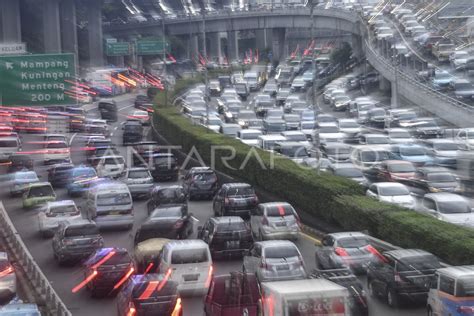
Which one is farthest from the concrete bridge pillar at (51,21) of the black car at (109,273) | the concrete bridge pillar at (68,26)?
the black car at (109,273)

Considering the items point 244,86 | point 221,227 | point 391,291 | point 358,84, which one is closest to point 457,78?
point 358,84

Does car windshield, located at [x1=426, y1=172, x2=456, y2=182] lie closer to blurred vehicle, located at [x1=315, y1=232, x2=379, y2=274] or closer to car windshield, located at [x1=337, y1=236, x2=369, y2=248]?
blurred vehicle, located at [x1=315, y1=232, x2=379, y2=274]

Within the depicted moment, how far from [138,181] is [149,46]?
51282 mm

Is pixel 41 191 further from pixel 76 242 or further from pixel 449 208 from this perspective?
pixel 449 208

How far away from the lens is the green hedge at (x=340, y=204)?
62.7 ft

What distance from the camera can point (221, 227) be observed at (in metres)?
22.0

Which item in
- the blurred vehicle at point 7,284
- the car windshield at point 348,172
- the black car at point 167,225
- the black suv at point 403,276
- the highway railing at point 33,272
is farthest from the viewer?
the car windshield at point 348,172

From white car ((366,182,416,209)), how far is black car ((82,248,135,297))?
994cm

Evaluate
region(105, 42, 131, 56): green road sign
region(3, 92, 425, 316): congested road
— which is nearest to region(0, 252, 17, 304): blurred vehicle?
region(3, 92, 425, 316): congested road

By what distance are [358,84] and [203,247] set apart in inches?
2446

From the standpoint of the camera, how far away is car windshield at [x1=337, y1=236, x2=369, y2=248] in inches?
787

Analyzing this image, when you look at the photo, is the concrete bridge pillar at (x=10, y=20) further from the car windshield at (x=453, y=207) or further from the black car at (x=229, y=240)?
the black car at (x=229, y=240)

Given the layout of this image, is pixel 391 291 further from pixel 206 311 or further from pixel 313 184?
pixel 313 184

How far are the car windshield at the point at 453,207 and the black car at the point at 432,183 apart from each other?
16.6ft
